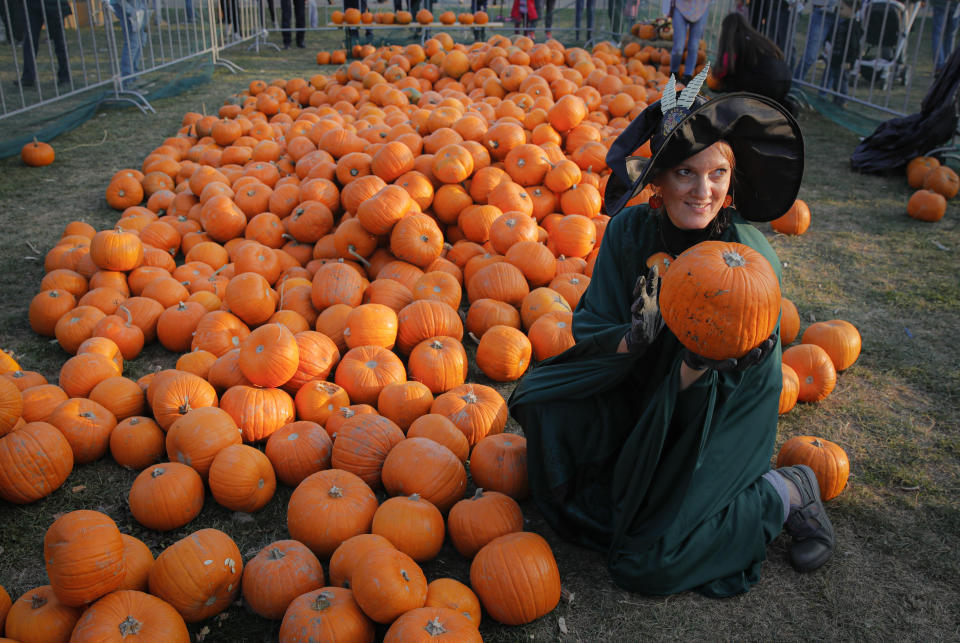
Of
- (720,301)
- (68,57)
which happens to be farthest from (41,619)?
(68,57)

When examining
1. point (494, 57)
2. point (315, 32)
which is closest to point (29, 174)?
point (494, 57)

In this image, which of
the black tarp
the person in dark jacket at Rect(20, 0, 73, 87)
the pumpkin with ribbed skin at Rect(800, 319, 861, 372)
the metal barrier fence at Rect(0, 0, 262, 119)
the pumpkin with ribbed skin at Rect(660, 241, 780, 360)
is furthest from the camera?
the person in dark jacket at Rect(20, 0, 73, 87)

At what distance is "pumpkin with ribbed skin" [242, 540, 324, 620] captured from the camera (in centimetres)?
238

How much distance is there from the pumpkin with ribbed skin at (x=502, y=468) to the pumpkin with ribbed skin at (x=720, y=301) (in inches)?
45.1

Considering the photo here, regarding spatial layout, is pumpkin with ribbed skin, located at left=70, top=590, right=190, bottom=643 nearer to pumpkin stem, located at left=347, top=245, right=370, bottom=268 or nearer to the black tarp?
pumpkin stem, located at left=347, top=245, right=370, bottom=268

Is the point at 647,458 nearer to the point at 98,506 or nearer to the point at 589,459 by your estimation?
the point at 589,459

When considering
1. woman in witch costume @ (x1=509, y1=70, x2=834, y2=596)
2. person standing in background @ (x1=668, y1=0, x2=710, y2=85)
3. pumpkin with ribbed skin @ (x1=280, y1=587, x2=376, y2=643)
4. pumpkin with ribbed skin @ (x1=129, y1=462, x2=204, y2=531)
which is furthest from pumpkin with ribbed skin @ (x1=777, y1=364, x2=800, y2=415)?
person standing in background @ (x1=668, y1=0, x2=710, y2=85)

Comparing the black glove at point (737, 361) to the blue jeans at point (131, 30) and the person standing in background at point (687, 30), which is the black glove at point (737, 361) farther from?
the blue jeans at point (131, 30)

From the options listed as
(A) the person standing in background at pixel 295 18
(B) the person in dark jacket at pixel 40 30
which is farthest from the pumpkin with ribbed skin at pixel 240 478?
(A) the person standing in background at pixel 295 18

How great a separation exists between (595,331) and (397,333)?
1.67m

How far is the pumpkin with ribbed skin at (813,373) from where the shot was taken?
381cm

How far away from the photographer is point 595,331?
2.75 m

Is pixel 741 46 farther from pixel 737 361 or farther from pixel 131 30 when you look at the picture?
pixel 131 30

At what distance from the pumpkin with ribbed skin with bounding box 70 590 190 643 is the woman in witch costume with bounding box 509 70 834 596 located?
147 centimetres
